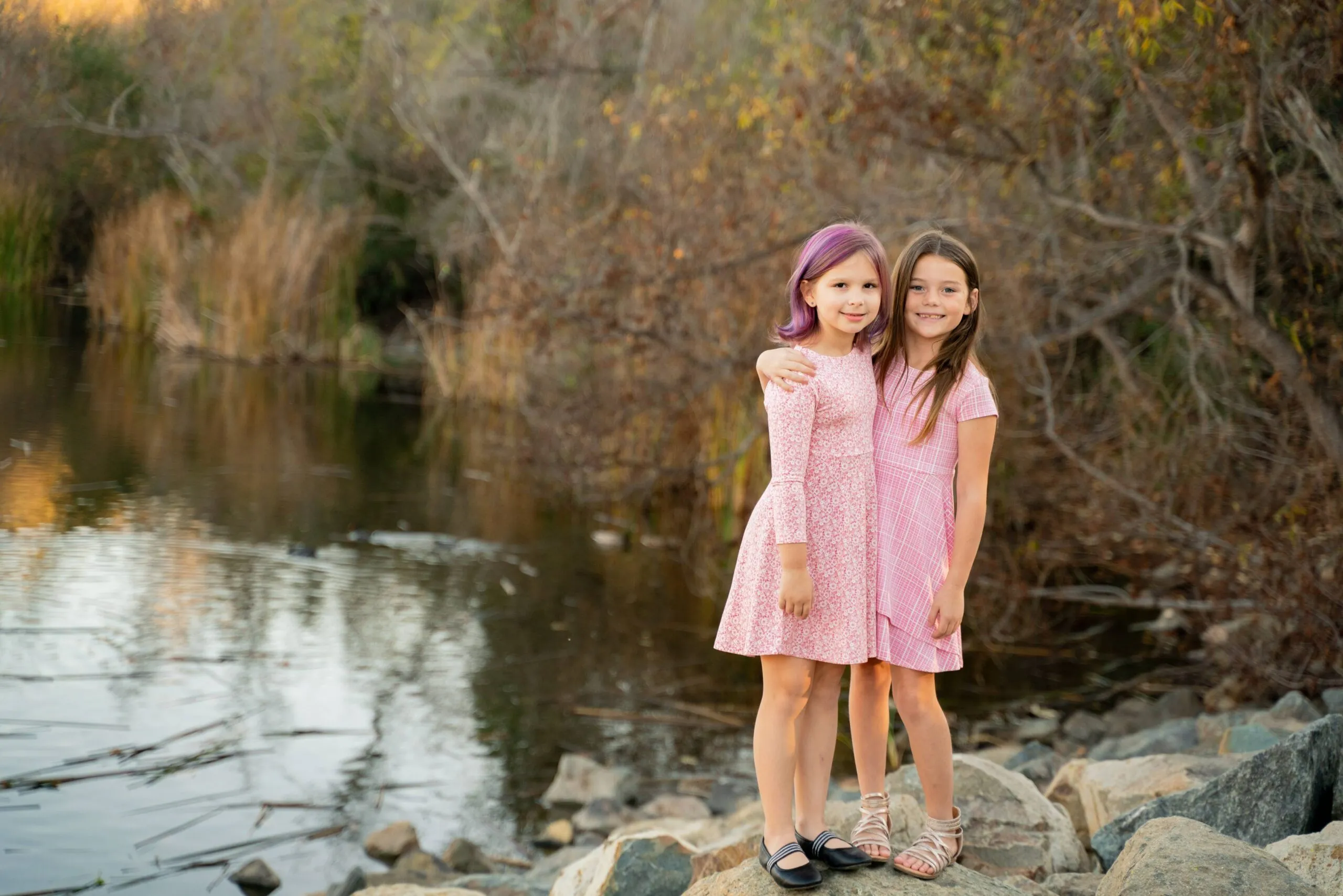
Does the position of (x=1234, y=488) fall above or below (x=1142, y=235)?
below

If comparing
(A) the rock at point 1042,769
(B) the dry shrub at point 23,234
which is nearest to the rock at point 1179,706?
(A) the rock at point 1042,769

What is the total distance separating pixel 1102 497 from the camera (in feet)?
23.7

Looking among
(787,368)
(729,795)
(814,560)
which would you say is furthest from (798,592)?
(729,795)

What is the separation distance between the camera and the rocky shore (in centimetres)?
279

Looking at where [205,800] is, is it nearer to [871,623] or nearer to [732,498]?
[871,623]

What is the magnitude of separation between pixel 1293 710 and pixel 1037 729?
4.23 feet

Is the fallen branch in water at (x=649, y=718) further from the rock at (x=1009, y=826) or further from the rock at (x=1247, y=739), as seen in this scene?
the rock at (x=1009, y=826)

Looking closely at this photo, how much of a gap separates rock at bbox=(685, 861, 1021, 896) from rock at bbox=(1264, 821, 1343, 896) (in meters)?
0.59

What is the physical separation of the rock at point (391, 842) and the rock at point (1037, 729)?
9.57 ft

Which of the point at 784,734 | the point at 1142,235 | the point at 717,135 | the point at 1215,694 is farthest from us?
the point at 717,135

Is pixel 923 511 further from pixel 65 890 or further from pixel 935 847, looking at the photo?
pixel 65 890

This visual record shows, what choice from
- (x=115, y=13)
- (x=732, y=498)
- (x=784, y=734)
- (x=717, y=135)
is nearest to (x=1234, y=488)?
(x=732, y=498)

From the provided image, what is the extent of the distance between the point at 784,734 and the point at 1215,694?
4.65 m

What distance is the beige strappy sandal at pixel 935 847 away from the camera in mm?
2795
